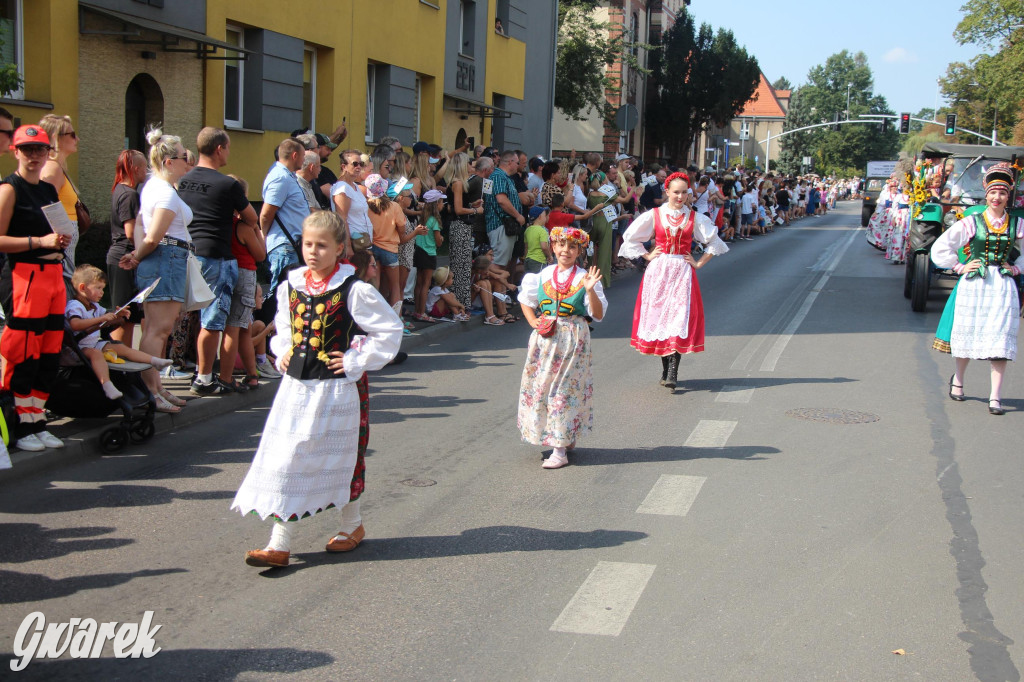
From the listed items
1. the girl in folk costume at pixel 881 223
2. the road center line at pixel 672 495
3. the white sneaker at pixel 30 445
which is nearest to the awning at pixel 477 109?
the girl in folk costume at pixel 881 223

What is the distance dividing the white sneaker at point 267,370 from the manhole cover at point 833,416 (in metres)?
4.25

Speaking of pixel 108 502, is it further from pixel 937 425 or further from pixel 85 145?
pixel 85 145

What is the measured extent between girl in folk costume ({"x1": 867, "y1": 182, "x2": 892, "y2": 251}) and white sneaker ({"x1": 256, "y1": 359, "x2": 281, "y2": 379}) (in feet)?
65.7

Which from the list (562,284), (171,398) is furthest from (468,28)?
(562,284)

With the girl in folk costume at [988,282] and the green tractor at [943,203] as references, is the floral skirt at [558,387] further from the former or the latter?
the green tractor at [943,203]

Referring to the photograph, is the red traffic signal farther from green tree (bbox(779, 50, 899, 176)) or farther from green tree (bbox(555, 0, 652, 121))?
green tree (bbox(779, 50, 899, 176))

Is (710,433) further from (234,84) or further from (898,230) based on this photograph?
(898,230)

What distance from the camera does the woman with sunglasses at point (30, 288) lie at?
21.4 ft

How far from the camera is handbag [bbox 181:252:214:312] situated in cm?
782

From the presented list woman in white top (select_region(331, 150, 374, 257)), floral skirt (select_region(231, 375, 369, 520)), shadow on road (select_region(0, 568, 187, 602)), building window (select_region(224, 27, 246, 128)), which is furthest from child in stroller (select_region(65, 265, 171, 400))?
building window (select_region(224, 27, 246, 128))

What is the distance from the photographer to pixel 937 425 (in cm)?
846

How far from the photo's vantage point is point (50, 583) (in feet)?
15.6

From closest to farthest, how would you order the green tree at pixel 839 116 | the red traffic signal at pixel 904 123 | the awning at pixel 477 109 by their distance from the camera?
the awning at pixel 477 109 < the red traffic signal at pixel 904 123 < the green tree at pixel 839 116

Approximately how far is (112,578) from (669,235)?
611cm
